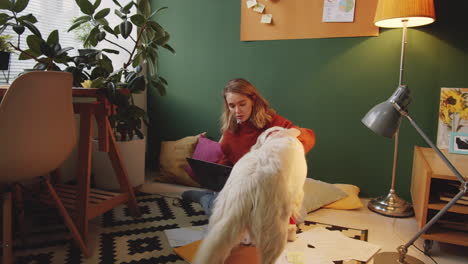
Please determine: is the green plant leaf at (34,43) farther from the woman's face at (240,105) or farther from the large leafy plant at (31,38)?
the woman's face at (240,105)

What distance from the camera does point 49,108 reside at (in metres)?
1.58

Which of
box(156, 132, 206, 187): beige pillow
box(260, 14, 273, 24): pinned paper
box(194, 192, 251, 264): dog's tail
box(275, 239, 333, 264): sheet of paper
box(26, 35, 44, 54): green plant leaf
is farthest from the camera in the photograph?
box(156, 132, 206, 187): beige pillow

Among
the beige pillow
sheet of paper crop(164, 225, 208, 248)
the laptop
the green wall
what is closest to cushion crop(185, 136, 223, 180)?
the beige pillow

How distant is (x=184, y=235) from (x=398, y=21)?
1.84 metres

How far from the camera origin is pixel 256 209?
4.05ft

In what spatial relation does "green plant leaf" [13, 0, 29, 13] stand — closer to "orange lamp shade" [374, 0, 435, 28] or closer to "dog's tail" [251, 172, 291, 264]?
"dog's tail" [251, 172, 291, 264]

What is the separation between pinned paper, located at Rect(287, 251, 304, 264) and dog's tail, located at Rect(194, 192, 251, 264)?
497 millimetres

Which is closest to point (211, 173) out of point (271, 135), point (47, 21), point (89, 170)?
point (271, 135)

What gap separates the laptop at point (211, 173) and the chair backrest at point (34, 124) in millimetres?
636

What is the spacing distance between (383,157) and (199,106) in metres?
1.58

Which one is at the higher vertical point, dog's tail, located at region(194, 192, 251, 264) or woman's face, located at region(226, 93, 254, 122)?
woman's face, located at region(226, 93, 254, 122)

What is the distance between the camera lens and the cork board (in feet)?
8.14

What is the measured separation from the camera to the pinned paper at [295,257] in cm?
164

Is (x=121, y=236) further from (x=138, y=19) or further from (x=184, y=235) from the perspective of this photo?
(x=138, y=19)
